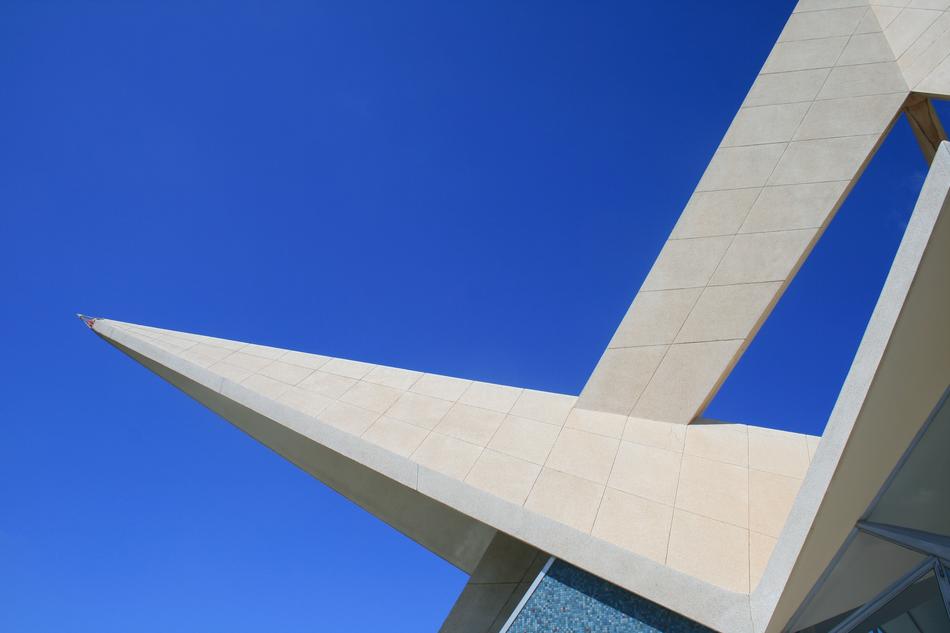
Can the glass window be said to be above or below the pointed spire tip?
below

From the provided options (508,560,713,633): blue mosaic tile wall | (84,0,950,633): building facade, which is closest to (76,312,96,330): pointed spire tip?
(84,0,950,633): building facade

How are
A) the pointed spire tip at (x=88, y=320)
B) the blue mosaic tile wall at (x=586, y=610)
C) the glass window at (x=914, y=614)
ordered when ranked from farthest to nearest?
the pointed spire tip at (x=88, y=320) < the blue mosaic tile wall at (x=586, y=610) < the glass window at (x=914, y=614)

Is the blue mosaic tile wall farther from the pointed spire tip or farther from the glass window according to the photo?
the pointed spire tip

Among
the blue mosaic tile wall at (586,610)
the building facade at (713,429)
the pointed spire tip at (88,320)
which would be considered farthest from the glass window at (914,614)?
the pointed spire tip at (88,320)

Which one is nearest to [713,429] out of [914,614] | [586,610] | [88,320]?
[586,610]

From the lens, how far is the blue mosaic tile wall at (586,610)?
22.9ft

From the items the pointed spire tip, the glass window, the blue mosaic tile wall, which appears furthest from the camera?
the pointed spire tip

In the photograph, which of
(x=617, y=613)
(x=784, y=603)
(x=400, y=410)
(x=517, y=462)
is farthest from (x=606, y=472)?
(x=400, y=410)

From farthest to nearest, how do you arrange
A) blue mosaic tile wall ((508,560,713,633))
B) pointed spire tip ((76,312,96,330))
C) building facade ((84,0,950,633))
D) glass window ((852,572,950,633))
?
pointed spire tip ((76,312,96,330)), blue mosaic tile wall ((508,560,713,633)), building facade ((84,0,950,633)), glass window ((852,572,950,633))

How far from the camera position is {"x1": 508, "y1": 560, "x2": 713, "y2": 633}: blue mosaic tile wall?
6969 mm

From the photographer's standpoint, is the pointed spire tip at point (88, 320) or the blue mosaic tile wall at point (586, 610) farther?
the pointed spire tip at point (88, 320)

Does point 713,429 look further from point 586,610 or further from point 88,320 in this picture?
point 88,320

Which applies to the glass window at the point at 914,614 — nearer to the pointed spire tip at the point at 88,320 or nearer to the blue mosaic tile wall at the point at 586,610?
the blue mosaic tile wall at the point at 586,610

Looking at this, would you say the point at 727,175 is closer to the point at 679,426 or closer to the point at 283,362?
the point at 679,426
